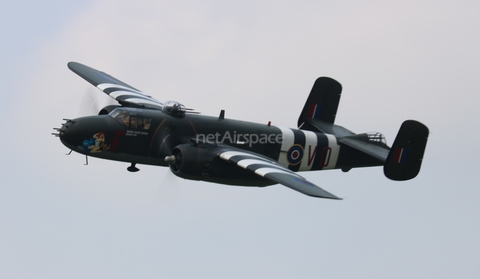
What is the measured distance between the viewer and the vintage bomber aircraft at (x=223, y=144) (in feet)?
112

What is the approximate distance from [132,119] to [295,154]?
6.25 meters

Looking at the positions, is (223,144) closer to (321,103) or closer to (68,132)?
(68,132)

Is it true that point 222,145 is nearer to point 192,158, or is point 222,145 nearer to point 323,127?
point 192,158

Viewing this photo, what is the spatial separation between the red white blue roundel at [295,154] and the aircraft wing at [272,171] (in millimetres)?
2212

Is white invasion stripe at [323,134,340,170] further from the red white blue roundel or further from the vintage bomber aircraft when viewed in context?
the red white blue roundel

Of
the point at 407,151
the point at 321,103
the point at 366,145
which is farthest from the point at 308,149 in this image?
the point at 407,151

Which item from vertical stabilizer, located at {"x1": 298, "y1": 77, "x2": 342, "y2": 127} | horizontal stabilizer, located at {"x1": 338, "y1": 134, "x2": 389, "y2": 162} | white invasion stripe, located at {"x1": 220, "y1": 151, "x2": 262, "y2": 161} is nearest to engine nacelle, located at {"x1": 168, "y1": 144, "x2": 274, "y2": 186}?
white invasion stripe, located at {"x1": 220, "y1": 151, "x2": 262, "y2": 161}

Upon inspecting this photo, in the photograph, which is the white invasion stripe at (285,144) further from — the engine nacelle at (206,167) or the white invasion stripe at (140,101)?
the white invasion stripe at (140,101)

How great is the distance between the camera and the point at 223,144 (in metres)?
35.9

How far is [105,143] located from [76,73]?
7.09 metres

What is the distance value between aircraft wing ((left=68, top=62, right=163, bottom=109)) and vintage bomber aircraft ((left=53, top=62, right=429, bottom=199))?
4 centimetres

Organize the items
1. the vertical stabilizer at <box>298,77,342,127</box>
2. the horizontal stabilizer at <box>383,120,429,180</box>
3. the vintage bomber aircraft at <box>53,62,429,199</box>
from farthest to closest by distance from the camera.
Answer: the vertical stabilizer at <box>298,77,342,127</box>
the horizontal stabilizer at <box>383,120,429,180</box>
the vintage bomber aircraft at <box>53,62,429,199</box>

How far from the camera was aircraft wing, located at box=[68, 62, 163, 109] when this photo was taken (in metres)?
37.4

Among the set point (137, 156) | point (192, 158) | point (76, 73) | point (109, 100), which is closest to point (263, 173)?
point (192, 158)
